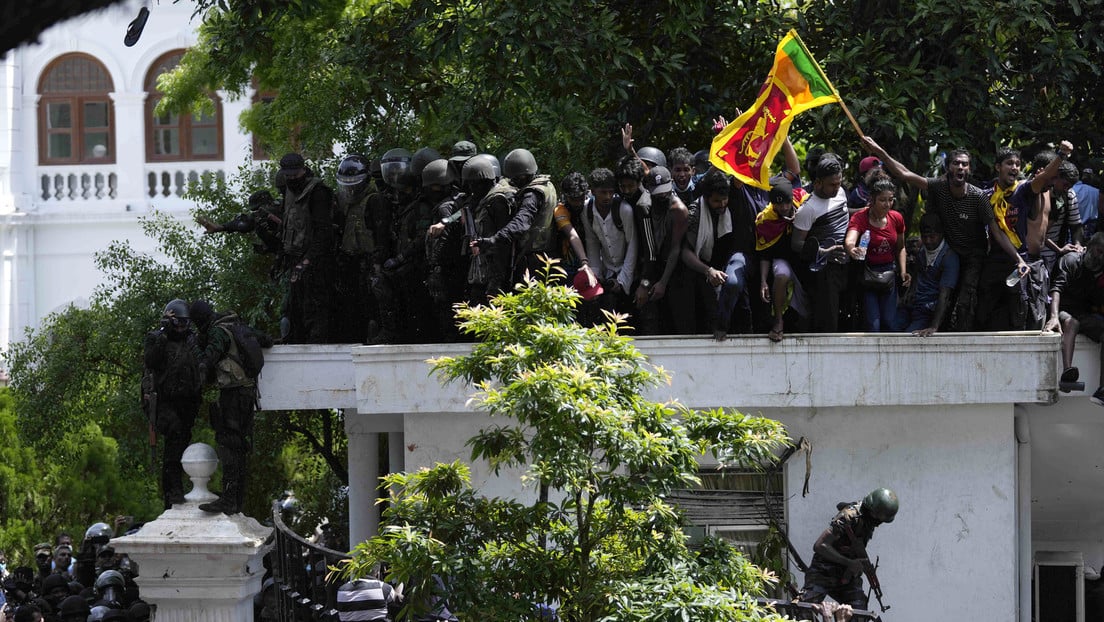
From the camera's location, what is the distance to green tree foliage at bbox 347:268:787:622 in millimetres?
8914

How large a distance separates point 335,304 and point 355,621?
140 inches

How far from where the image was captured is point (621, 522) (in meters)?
9.34

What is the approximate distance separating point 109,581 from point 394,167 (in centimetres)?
458

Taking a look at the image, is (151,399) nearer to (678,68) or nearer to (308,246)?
(308,246)

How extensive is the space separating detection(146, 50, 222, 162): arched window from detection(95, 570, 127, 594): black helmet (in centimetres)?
1804

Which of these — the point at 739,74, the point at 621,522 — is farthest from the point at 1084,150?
the point at 621,522

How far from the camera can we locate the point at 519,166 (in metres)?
12.5

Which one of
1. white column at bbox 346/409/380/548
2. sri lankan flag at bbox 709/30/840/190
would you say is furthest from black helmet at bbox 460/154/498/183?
white column at bbox 346/409/380/548

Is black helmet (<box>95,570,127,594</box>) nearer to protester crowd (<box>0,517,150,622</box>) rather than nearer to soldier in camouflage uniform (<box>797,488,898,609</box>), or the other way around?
protester crowd (<box>0,517,150,622</box>)

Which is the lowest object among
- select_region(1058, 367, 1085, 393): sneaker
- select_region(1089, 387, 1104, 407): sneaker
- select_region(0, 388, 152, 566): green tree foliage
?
select_region(0, 388, 152, 566): green tree foliage

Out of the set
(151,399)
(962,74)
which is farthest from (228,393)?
(962,74)

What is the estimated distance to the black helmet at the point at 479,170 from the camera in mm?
12562

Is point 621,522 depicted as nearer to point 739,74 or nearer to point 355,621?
point 355,621

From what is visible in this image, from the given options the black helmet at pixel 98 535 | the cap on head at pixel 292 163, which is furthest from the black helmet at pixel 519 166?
the black helmet at pixel 98 535
